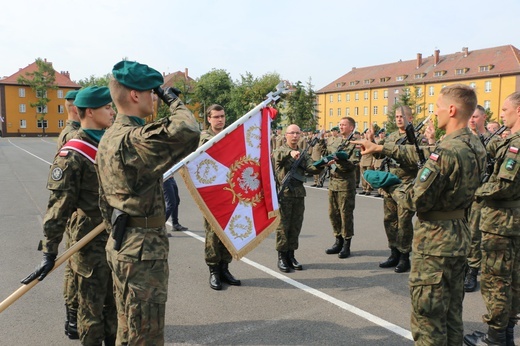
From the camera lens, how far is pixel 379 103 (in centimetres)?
7369

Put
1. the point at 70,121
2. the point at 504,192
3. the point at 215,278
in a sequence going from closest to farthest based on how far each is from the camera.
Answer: the point at 504,192 < the point at 70,121 < the point at 215,278

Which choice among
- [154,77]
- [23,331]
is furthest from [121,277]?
[23,331]

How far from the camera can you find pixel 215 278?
207 inches

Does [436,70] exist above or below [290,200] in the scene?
above

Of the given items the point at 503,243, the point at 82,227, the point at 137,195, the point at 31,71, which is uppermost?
the point at 31,71

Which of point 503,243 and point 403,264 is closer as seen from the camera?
point 503,243

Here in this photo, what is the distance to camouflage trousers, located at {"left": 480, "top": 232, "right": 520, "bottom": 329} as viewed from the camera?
12.3 ft

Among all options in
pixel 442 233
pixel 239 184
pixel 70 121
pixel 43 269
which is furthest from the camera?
pixel 70 121

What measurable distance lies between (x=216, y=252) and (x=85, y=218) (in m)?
2.12

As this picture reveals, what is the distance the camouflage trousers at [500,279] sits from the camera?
376 cm

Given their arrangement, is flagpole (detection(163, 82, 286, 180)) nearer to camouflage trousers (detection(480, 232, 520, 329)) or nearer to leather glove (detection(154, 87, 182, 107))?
leather glove (detection(154, 87, 182, 107))

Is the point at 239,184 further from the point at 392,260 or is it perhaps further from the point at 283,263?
the point at 392,260

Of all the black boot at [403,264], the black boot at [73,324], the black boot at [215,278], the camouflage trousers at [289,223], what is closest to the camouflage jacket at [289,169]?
the camouflage trousers at [289,223]

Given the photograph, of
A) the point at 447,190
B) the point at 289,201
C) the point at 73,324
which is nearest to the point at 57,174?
the point at 73,324
